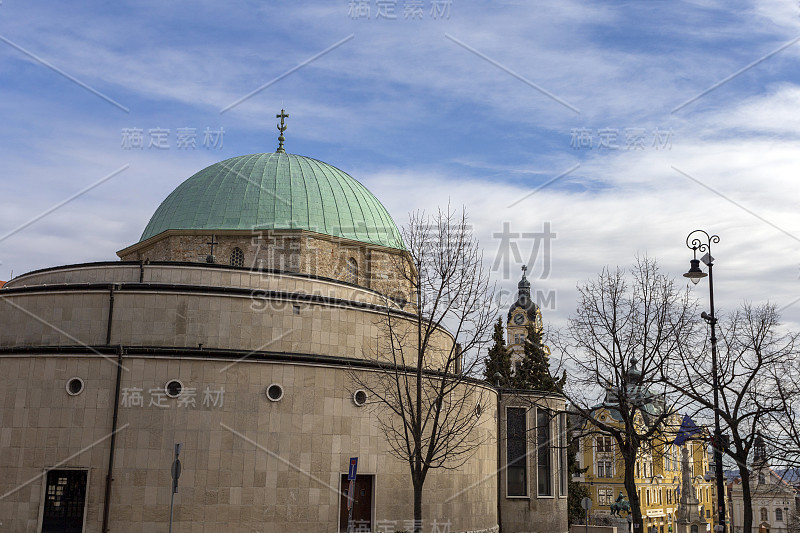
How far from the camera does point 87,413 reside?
19.3 metres

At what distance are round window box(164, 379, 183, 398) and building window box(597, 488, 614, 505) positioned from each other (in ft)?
228

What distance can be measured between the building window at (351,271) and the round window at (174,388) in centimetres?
1154

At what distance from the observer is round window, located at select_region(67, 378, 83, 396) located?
63.8ft

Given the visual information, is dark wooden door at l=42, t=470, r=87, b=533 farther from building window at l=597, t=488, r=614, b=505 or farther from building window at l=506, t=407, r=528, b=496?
building window at l=597, t=488, r=614, b=505

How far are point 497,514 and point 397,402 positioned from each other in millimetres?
8727

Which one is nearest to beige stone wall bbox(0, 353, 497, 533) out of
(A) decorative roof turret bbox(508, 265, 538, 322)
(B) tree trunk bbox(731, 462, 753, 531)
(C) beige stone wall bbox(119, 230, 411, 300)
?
→ (C) beige stone wall bbox(119, 230, 411, 300)

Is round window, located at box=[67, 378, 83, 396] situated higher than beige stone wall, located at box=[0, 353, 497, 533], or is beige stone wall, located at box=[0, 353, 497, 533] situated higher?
round window, located at box=[67, 378, 83, 396]

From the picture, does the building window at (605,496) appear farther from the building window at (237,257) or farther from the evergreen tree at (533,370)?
the building window at (237,257)

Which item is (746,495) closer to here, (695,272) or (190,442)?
(695,272)

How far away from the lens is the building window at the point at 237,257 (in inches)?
1150

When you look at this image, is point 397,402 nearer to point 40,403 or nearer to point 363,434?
point 363,434

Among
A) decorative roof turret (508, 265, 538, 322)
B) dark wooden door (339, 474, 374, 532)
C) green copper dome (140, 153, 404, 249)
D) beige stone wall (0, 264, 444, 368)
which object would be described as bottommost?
dark wooden door (339, 474, 374, 532)

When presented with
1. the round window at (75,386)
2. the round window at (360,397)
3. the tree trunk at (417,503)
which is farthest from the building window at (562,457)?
the round window at (75,386)

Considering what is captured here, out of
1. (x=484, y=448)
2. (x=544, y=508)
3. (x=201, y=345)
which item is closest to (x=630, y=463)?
(x=484, y=448)
